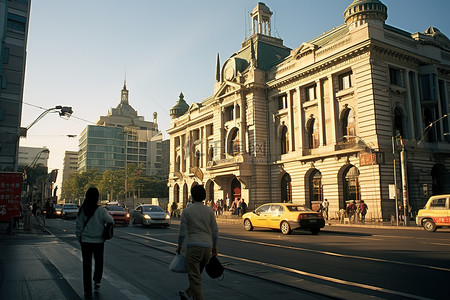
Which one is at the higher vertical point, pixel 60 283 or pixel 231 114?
pixel 231 114

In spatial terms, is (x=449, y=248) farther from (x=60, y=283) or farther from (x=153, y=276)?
(x=60, y=283)

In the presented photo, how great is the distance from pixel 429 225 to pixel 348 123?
14109 millimetres

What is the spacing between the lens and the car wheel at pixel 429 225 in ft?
63.7

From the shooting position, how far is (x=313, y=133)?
118 feet

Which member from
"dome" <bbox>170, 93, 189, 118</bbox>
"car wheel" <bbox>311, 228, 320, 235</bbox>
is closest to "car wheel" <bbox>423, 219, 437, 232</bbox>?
"car wheel" <bbox>311, 228, 320, 235</bbox>

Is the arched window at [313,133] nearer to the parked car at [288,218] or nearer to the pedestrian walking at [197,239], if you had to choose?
the parked car at [288,218]

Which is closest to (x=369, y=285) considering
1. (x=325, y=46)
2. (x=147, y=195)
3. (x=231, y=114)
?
(x=325, y=46)

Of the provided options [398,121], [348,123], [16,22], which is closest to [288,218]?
[348,123]

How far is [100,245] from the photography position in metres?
6.18

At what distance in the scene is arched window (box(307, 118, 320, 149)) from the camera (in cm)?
3544

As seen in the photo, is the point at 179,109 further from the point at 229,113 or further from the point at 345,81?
the point at 345,81

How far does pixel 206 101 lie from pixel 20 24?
27.5 meters

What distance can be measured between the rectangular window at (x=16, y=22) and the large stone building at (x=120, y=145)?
298ft

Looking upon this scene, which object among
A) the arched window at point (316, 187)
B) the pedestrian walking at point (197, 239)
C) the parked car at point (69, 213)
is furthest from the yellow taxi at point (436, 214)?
the parked car at point (69, 213)
